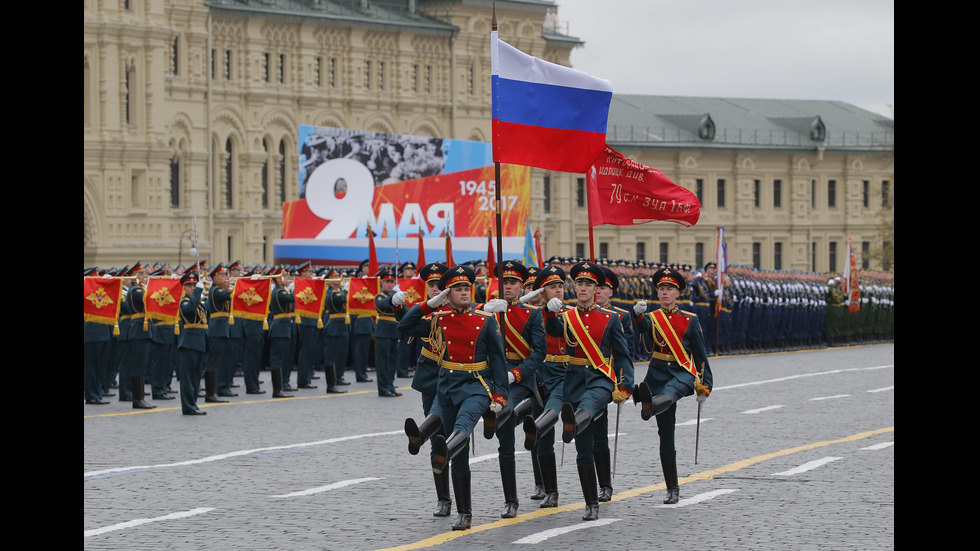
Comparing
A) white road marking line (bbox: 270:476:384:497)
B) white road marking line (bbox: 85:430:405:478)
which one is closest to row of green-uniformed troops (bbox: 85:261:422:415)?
white road marking line (bbox: 85:430:405:478)

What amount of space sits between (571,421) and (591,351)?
2.41ft

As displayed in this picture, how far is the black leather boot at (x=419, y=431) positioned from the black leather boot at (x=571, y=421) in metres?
0.80

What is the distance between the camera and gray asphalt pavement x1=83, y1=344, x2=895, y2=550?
996 centimetres

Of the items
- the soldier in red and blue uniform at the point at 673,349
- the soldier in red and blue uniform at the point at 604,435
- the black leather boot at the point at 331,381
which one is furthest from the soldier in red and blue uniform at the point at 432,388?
the black leather boot at the point at 331,381

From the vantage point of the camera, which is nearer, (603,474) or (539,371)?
(603,474)

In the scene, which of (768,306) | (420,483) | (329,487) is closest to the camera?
(329,487)

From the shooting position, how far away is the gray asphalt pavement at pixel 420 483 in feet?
32.7

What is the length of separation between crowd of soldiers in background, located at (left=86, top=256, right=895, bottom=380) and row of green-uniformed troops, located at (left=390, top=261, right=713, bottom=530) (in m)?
13.3

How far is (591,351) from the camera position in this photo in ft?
36.2

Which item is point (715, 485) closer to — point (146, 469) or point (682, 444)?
point (682, 444)

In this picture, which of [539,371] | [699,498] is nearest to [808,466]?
[699,498]

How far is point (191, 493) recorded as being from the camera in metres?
11.9

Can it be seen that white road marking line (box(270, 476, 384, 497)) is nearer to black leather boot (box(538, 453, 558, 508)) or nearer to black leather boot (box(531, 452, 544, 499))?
black leather boot (box(531, 452, 544, 499))

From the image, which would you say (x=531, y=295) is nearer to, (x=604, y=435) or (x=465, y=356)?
(x=465, y=356)
